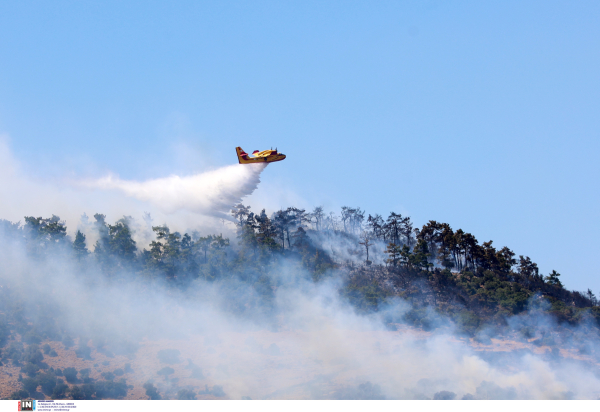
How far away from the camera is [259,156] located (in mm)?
78938

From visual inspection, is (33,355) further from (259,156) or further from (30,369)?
(259,156)

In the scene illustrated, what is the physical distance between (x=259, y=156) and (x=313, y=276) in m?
22.8

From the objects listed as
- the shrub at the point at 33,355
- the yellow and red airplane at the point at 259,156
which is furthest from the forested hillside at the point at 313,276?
the yellow and red airplane at the point at 259,156

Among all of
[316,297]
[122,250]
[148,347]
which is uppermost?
[122,250]

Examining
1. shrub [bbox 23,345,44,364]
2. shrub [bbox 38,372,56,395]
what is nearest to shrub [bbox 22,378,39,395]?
shrub [bbox 38,372,56,395]

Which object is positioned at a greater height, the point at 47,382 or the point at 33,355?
the point at 33,355

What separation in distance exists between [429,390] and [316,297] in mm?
28407

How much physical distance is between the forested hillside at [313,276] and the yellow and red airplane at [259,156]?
17.4 m

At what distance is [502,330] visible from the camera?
242 feet

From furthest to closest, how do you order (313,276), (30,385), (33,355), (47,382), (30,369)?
(313,276) → (33,355) → (30,369) → (47,382) → (30,385)

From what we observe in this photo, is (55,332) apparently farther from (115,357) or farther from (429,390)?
(429,390)

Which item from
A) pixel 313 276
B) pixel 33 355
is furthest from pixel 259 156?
pixel 33 355

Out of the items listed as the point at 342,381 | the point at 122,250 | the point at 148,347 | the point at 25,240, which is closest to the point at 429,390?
the point at 342,381
